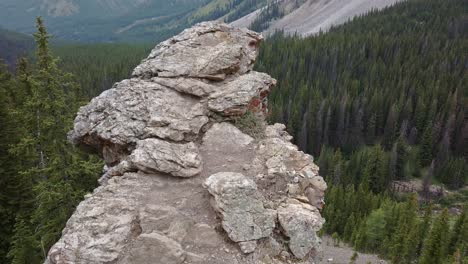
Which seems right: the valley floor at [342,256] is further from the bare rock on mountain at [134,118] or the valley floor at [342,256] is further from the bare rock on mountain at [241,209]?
the bare rock on mountain at [241,209]

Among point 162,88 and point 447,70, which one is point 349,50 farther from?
point 162,88

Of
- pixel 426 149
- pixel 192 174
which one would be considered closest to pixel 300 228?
pixel 192 174

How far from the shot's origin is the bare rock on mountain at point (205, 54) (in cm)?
1714

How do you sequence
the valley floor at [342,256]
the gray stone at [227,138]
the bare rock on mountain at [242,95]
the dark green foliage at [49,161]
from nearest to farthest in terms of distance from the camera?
the gray stone at [227,138], the bare rock on mountain at [242,95], the dark green foliage at [49,161], the valley floor at [342,256]

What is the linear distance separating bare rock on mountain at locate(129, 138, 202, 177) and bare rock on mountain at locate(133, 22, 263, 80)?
4.28 meters

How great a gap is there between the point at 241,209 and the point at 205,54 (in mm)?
8919

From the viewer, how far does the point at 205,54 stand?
17.9 m

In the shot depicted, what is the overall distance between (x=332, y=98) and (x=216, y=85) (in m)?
98.0

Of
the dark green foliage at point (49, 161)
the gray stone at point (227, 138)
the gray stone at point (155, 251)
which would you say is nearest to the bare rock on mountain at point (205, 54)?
the gray stone at point (227, 138)

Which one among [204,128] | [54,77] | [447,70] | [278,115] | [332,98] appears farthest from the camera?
[447,70]

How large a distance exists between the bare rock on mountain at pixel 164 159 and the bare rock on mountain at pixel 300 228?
11.8 feet

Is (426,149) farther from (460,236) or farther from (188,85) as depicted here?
(188,85)

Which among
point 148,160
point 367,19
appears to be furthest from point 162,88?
point 367,19

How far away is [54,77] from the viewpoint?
64.1 ft
